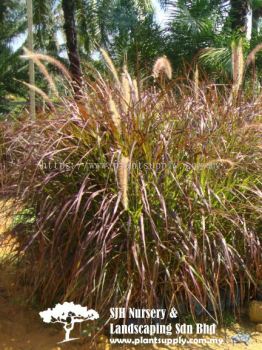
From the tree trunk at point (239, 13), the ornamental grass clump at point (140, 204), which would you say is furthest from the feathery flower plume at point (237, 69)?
the tree trunk at point (239, 13)

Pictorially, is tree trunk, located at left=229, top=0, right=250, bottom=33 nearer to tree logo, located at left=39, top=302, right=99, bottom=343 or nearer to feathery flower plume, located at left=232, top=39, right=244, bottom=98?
feathery flower plume, located at left=232, top=39, right=244, bottom=98

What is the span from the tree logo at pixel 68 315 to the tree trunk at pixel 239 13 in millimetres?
8218

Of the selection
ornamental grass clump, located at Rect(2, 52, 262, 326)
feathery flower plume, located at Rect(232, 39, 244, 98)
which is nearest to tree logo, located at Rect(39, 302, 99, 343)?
ornamental grass clump, located at Rect(2, 52, 262, 326)

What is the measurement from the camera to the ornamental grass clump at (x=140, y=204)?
2838 mm

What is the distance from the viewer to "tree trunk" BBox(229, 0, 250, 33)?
32.1 feet

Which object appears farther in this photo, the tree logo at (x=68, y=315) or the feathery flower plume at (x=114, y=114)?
the tree logo at (x=68, y=315)

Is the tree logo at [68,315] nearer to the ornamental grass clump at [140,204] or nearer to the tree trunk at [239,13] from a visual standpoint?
the ornamental grass clump at [140,204]

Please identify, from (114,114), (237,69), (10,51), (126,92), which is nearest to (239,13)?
(237,69)

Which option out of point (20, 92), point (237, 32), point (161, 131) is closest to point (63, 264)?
point (161, 131)

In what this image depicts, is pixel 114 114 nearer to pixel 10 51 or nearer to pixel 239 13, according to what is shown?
pixel 239 13

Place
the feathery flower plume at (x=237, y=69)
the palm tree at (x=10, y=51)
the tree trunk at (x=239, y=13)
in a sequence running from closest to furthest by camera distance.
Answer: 1. the feathery flower plume at (x=237, y=69)
2. the tree trunk at (x=239, y=13)
3. the palm tree at (x=10, y=51)

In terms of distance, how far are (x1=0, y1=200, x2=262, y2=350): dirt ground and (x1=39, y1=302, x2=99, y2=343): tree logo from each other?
65mm

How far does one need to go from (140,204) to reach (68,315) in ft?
2.76

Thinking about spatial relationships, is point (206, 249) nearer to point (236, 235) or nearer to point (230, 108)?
point (236, 235)
